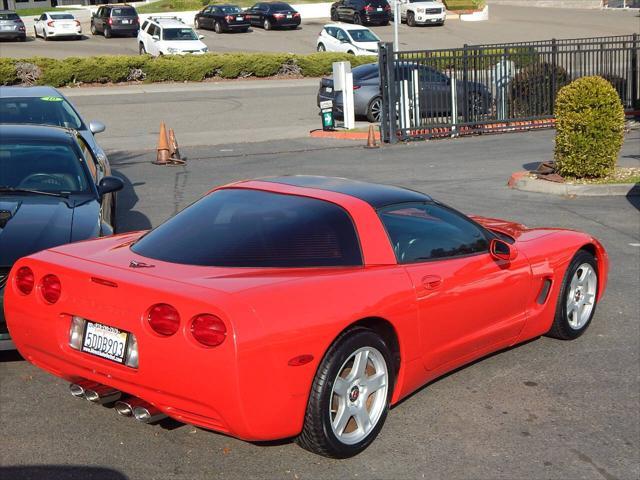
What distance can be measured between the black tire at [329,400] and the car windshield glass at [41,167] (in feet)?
15.0

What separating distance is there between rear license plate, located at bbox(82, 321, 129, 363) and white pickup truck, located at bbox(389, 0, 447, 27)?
5227 cm

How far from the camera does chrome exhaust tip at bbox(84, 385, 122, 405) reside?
525 centimetres

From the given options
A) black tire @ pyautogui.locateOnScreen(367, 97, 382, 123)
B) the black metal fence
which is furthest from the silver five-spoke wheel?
black tire @ pyautogui.locateOnScreen(367, 97, 382, 123)

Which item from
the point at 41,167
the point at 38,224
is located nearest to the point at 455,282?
the point at 38,224

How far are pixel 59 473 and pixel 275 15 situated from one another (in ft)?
170

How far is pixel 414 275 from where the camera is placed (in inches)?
224

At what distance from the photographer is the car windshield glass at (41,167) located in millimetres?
8930

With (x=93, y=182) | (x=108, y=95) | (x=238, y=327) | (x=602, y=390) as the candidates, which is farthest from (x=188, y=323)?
(x=108, y=95)

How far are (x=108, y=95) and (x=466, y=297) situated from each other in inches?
1036

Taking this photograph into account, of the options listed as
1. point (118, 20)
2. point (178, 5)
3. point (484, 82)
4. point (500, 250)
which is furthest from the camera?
point (178, 5)

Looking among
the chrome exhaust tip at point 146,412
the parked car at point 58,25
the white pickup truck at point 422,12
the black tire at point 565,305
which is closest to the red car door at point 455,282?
the black tire at point 565,305

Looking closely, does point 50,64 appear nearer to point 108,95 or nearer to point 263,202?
point 108,95

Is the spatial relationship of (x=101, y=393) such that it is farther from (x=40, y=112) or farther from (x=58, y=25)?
(x=58, y=25)

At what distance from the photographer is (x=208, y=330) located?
184 inches
